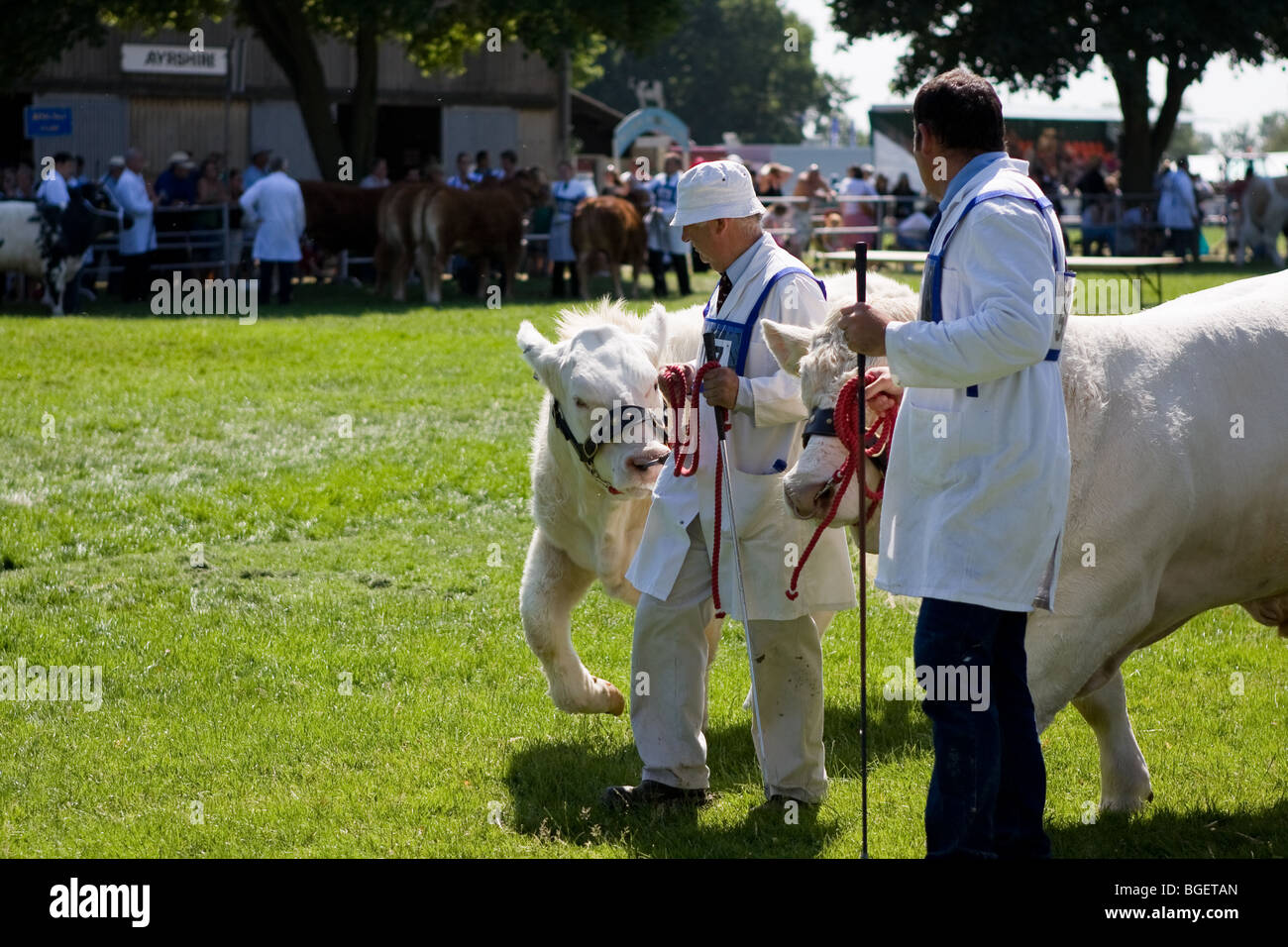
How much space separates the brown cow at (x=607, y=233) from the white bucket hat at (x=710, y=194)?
16.1 meters

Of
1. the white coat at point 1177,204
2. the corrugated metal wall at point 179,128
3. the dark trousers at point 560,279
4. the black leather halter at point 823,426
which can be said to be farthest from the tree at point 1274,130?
the black leather halter at point 823,426

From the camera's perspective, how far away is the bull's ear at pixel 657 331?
19.6ft

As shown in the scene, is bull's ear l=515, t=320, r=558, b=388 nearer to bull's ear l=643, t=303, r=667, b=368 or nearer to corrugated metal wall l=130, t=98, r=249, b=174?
bull's ear l=643, t=303, r=667, b=368

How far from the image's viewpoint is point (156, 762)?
19.1 feet

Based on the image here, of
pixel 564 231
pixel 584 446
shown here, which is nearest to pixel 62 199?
pixel 564 231

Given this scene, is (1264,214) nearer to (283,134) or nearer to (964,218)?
(283,134)

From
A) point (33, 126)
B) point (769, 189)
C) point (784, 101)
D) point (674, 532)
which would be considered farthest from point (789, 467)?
point (784, 101)

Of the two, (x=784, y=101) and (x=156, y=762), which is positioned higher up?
(x=784, y=101)

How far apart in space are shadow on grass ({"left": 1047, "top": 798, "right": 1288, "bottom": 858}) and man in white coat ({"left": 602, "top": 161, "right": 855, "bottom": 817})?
955 mm

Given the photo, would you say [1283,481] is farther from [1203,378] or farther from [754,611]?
[754,611]

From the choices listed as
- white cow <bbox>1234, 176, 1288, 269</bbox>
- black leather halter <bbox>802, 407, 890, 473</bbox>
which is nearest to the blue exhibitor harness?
black leather halter <bbox>802, 407, 890, 473</bbox>

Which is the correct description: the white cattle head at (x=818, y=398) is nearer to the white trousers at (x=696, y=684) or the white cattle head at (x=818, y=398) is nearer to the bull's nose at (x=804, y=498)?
the bull's nose at (x=804, y=498)

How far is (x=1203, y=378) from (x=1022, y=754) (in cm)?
156

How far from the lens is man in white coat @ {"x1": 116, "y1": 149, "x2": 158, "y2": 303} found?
65.8 ft
